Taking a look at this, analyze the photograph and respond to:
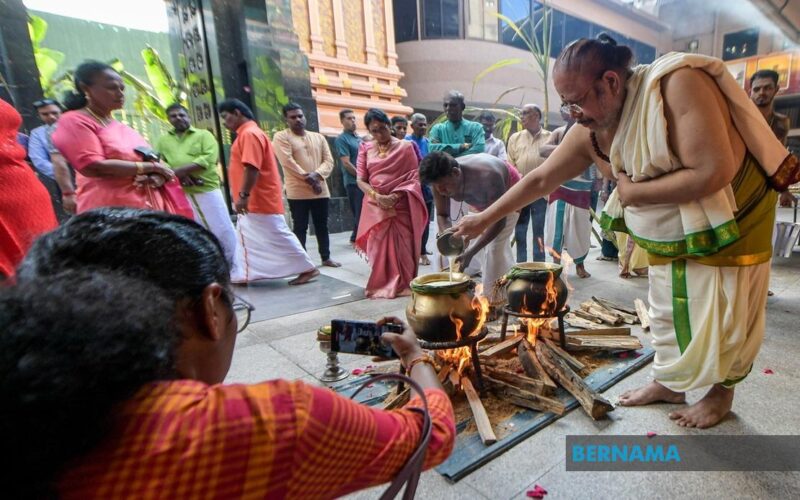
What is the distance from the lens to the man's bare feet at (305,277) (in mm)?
4742

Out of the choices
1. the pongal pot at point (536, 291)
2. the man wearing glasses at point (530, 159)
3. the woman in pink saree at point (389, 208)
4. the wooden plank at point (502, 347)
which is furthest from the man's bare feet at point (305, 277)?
the pongal pot at point (536, 291)

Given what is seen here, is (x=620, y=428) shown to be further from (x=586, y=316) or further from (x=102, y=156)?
(x=102, y=156)

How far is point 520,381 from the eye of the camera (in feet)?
6.95

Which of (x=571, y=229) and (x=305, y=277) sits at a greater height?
(x=571, y=229)

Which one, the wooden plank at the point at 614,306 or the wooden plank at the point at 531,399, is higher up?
the wooden plank at the point at 531,399

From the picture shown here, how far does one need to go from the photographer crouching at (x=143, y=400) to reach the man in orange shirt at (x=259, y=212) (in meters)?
3.73

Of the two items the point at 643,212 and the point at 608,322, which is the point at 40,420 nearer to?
the point at 643,212

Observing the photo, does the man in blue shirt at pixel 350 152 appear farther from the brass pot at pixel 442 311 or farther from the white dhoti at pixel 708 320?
the white dhoti at pixel 708 320

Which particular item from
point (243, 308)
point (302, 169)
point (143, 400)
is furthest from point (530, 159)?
point (143, 400)

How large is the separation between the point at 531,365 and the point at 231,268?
5.57 ft

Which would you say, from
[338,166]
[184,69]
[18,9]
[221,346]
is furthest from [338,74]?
[221,346]

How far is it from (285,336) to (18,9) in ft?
21.0

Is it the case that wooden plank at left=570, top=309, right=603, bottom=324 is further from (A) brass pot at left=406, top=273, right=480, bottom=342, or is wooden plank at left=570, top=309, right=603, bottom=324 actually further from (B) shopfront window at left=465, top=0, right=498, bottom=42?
(B) shopfront window at left=465, top=0, right=498, bottom=42

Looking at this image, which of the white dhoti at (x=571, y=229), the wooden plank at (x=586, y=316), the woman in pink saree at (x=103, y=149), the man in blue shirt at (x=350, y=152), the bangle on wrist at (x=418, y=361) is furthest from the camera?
the man in blue shirt at (x=350, y=152)
